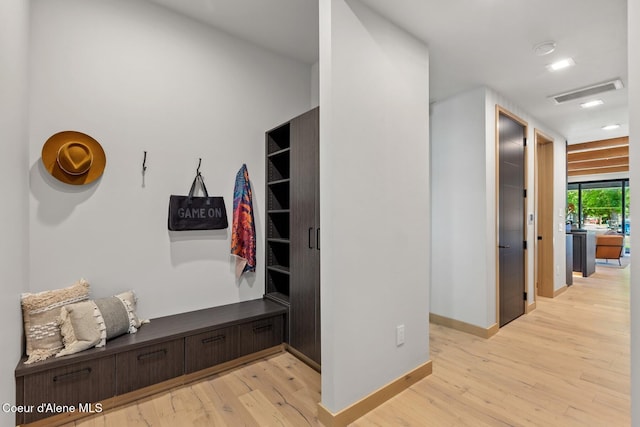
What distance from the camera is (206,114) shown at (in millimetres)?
2754

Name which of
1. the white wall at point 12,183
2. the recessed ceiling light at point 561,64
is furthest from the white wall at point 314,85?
the white wall at point 12,183

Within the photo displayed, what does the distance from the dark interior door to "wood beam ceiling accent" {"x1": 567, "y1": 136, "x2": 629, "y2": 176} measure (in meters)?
3.68

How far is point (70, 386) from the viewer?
1836mm

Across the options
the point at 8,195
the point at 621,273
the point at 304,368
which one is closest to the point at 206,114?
the point at 8,195

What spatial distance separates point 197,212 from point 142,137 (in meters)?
0.72

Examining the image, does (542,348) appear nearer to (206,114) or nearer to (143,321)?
(143,321)

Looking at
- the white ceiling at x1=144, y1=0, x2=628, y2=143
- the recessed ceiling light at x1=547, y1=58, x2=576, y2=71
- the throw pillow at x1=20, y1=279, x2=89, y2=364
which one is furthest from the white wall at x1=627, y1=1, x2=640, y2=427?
the throw pillow at x1=20, y1=279, x2=89, y2=364

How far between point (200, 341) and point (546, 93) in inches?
170

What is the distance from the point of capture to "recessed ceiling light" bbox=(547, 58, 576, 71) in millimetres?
2762

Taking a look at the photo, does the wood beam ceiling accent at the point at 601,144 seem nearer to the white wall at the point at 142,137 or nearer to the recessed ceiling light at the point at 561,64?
the recessed ceiling light at the point at 561,64

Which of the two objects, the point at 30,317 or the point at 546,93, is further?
the point at 546,93

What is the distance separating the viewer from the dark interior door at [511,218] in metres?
3.47

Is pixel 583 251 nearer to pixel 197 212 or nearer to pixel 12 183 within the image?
pixel 197 212

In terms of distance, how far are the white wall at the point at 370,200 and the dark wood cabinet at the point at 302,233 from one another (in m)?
0.52
